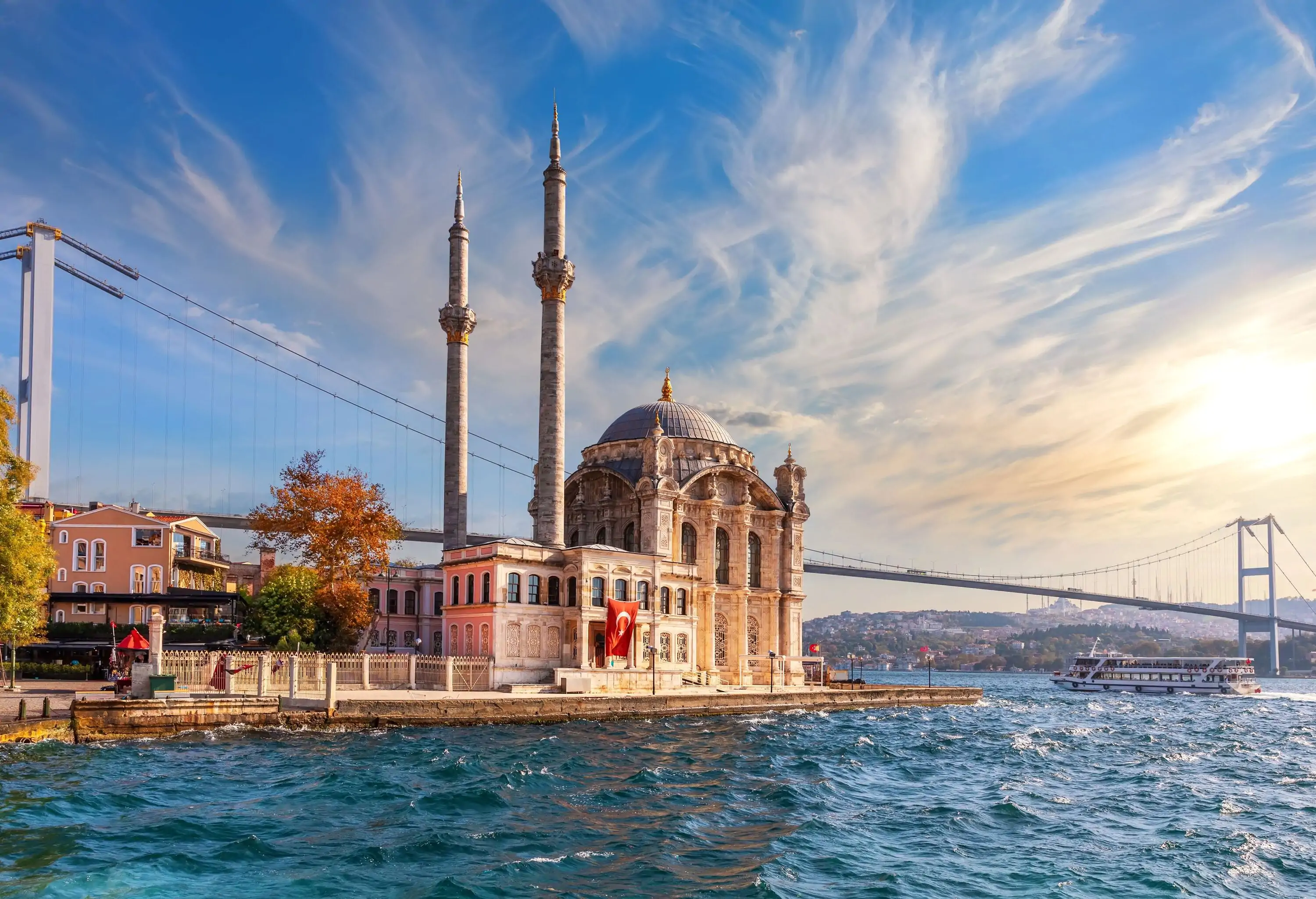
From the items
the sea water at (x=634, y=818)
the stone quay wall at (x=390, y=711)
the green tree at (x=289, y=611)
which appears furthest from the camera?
the green tree at (x=289, y=611)

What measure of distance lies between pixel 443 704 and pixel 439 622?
16.9 meters

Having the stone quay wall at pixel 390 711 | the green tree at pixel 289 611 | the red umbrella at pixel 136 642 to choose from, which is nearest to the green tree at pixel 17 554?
the red umbrella at pixel 136 642

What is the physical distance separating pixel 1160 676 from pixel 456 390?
2159 inches

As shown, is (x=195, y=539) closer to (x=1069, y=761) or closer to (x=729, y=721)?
(x=729, y=721)

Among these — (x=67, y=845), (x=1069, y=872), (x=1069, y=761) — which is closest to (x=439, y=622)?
(x=1069, y=761)

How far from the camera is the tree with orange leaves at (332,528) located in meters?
40.4

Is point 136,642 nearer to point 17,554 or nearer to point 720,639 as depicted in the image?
point 17,554

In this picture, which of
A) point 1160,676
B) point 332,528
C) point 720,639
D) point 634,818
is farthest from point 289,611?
point 1160,676

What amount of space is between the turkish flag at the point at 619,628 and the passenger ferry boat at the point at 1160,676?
→ 154ft

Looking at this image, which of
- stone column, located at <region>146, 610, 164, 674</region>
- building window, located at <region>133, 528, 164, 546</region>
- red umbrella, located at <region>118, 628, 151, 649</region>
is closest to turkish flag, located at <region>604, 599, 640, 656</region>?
stone column, located at <region>146, 610, 164, 674</region>

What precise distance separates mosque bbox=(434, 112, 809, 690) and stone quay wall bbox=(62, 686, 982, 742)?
2.53m

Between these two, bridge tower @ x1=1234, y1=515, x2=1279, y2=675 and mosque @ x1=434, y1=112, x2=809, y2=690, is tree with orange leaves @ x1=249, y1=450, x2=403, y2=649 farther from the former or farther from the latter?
bridge tower @ x1=1234, y1=515, x2=1279, y2=675

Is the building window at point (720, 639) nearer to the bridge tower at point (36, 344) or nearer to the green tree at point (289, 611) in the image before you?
the green tree at point (289, 611)

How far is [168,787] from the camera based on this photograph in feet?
59.2
